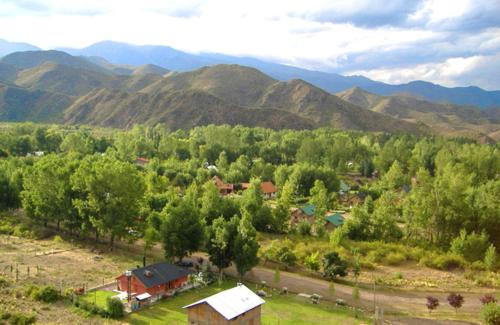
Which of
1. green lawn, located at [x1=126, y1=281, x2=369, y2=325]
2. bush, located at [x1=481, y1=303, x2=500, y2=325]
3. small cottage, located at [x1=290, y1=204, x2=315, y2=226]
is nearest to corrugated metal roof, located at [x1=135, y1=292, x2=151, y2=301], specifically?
green lawn, located at [x1=126, y1=281, x2=369, y2=325]

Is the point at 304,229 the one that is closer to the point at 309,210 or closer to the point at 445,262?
the point at 309,210

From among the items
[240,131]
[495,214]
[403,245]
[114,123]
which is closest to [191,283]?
[403,245]

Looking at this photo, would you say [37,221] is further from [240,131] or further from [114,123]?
[114,123]

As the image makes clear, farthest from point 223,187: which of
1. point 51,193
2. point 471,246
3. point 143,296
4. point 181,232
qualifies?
point 143,296

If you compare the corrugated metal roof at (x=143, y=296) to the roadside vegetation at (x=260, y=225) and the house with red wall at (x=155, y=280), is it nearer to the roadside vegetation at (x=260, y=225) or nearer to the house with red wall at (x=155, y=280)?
the house with red wall at (x=155, y=280)

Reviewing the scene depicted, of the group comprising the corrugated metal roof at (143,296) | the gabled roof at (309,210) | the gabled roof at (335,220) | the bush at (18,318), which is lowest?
the gabled roof at (309,210)

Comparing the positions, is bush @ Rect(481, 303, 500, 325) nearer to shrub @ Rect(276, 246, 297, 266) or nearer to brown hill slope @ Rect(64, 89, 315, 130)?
shrub @ Rect(276, 246, 297, 266)

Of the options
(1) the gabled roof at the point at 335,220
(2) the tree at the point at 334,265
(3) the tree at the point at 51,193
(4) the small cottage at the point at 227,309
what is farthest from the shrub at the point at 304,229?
(4) the small cottage at the point at 227,309
